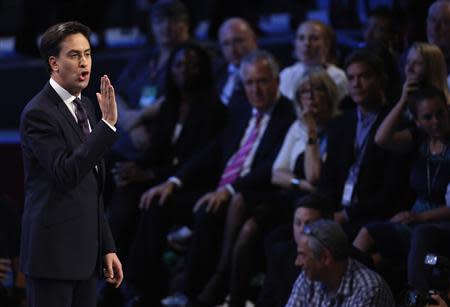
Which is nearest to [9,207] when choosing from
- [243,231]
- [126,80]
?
[243,231]

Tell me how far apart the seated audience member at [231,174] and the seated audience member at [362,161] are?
429 millimetres

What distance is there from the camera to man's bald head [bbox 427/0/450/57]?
525 centimetres

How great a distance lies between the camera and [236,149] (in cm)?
557

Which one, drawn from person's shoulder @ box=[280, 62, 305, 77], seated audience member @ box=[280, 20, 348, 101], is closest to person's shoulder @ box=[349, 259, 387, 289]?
seated audience member @ box=[280, 20, 348, 101]

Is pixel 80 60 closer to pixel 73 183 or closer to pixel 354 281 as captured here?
pixel 73 183

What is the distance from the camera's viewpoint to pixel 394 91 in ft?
16.7

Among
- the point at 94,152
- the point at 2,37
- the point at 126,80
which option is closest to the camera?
the point at 94,152

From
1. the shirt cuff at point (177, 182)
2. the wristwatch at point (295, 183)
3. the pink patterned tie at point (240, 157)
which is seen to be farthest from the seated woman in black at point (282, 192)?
the shirt cuff at point (177, 182)

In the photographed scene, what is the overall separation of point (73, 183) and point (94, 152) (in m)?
0.12

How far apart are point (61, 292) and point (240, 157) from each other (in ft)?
8.64

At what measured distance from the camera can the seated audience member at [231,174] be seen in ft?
17.6

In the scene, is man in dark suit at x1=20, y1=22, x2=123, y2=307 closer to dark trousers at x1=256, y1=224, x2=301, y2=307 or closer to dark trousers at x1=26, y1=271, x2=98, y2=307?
dark trousers at x1=26, y1=271, x2=98, y2=307

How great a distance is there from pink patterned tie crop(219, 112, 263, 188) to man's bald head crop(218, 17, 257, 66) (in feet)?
2.35

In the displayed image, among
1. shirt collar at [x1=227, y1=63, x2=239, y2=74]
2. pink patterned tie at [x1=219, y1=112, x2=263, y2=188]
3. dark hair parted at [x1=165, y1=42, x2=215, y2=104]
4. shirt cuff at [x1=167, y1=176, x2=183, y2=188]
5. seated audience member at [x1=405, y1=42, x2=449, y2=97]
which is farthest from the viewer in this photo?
shirt collar at [x1=227, y1=63, x2=239, y2=74]
